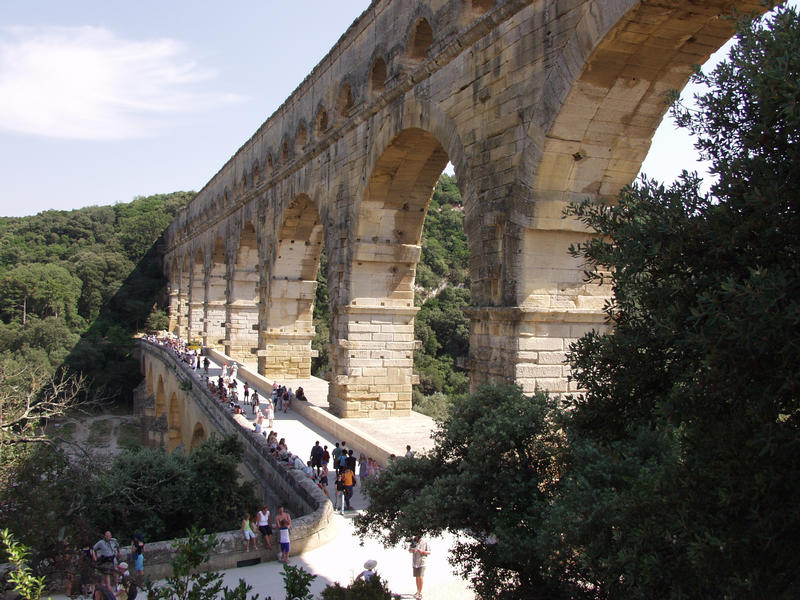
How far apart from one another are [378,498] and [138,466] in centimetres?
515

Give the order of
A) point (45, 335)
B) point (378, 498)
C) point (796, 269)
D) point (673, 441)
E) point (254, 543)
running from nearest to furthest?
point (796, 269)
point (673, 441)
point (378, 498)
point (254, 543)
point (45, 335)

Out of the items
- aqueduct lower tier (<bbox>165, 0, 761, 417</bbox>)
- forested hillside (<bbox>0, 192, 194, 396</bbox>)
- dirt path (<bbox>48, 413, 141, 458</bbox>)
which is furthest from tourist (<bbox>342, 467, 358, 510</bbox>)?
dirt path (<bbox>48, 413, 141, 458</bbox>)

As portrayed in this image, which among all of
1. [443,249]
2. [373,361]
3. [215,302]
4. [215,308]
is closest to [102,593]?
[373,361]

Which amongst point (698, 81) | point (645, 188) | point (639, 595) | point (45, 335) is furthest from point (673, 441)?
point (45, 335)

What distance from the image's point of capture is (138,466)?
9.34 meters

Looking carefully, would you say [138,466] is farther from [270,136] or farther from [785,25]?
[270,136]

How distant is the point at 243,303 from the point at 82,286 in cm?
3015

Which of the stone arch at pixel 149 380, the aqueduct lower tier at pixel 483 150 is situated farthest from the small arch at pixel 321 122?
the stone arch at pixel 149 380

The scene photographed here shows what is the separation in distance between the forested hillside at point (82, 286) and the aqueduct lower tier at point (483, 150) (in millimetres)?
20559

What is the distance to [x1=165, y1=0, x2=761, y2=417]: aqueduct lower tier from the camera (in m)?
6.60

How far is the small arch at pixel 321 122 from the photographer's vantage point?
1541 centimetres

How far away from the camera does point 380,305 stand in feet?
43.2

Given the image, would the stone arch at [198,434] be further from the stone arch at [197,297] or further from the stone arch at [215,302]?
the stone arch at [197,297]

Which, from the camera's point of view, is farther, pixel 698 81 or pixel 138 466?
pixel 138 466
